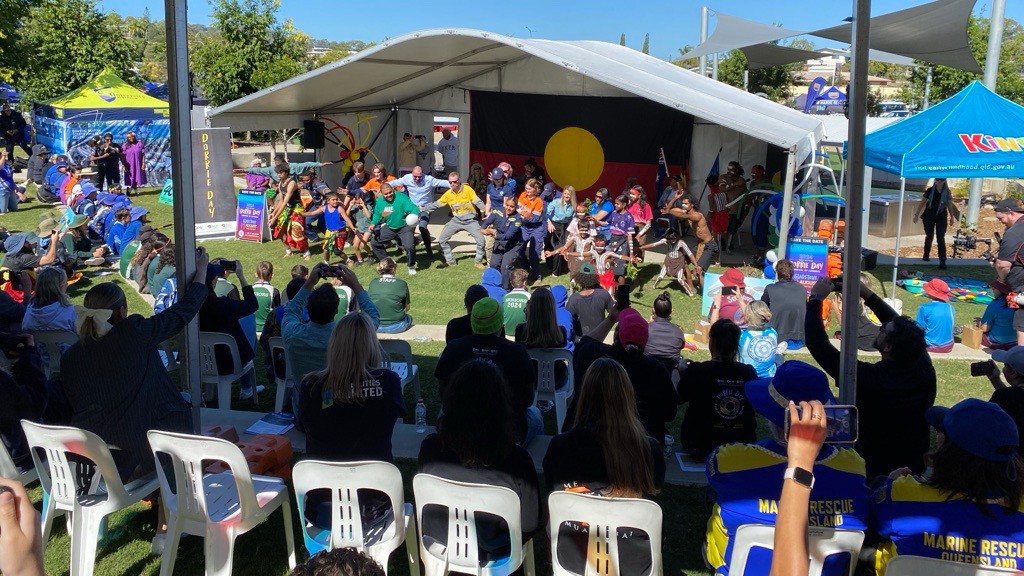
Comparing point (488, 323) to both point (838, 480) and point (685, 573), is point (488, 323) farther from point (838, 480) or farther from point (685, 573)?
point (838, 480)

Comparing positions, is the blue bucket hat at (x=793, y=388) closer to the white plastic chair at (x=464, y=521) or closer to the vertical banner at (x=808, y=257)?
the white plastic chair at (x=464, y=521)

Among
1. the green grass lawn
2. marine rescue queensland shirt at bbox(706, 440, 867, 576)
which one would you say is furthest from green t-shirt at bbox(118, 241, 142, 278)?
marine rescue queensland shirt at bbox(706, 440, 867, 576)

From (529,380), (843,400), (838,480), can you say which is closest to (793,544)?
(838,480)

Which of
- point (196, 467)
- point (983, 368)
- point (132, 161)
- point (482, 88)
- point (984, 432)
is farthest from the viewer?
point (132, 161)

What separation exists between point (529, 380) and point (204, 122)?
1088 cm

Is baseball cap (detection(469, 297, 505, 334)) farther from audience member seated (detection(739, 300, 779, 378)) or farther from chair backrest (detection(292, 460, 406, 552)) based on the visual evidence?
audience member seated (detection(739, 300, 779, 378))

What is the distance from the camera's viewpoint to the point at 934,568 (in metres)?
2.60

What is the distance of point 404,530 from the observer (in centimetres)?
340

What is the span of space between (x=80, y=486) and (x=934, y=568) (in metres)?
3.51

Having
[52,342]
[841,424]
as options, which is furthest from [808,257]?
[52,342]

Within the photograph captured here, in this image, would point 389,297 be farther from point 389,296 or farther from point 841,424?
point 841,424

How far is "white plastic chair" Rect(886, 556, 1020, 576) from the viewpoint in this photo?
2547mm

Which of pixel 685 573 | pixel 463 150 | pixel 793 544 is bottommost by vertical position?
pixel 685 573

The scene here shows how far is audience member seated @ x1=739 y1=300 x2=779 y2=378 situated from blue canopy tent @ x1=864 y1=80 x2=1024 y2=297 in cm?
360
